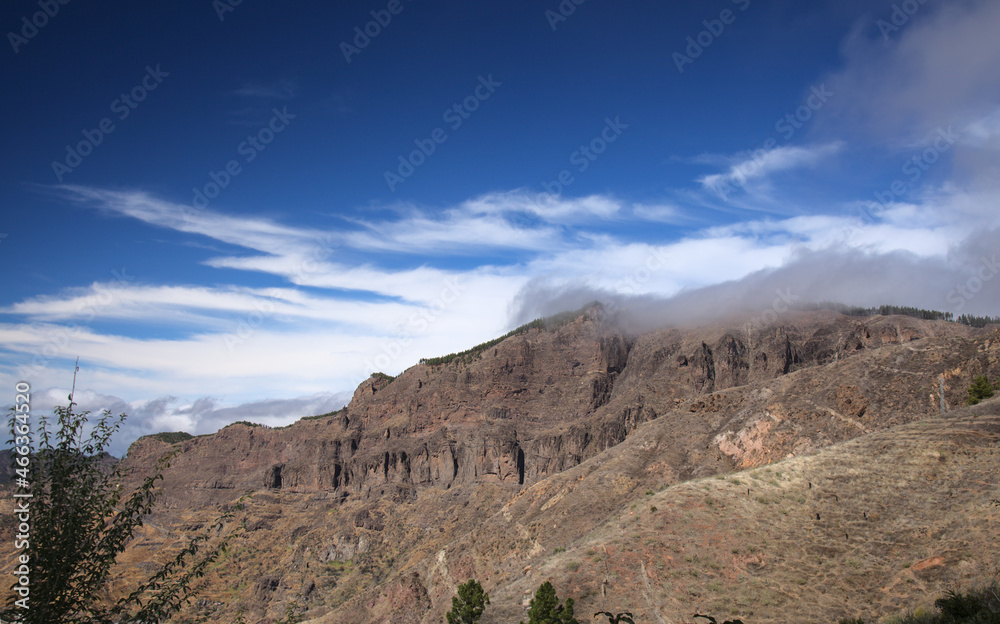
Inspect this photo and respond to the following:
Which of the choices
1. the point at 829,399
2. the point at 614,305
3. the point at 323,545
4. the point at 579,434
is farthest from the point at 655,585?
the point at 614,305

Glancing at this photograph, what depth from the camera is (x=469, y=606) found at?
48.2m

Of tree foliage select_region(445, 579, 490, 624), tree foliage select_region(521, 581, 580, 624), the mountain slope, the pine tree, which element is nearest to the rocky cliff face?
the mountain slope

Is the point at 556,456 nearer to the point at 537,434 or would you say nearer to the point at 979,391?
the point at 537,434

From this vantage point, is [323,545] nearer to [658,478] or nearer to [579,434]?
[579,434]

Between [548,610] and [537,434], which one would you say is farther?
[537,434]

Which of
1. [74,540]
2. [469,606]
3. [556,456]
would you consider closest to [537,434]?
[556,456]

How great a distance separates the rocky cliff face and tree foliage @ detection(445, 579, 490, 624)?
26.9m

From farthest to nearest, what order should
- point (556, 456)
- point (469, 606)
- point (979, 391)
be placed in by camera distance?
1. point (556, 456)
2. point (979, 391)
3. point (469, 606)

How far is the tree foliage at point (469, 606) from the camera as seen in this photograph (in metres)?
47.7

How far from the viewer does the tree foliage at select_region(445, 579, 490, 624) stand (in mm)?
47688

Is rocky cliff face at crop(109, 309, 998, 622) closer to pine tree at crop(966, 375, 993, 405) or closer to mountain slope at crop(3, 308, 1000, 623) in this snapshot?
mountain slope at crop(3, 308, 1000, 623)

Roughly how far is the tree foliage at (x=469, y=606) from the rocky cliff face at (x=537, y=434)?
2688 centimetres

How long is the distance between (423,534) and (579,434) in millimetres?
42953

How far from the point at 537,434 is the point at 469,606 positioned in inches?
4237
